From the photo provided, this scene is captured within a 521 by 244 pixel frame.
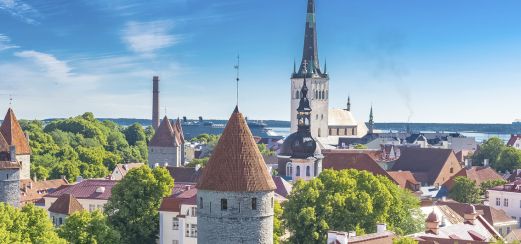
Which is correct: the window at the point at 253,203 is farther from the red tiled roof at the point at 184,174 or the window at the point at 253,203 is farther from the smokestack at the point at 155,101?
the smokestack at the point at 155,101

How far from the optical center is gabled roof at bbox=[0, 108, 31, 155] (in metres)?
59.0

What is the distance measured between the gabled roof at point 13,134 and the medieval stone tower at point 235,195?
3340 cm

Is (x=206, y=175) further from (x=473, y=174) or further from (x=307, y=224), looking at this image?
(x=473, y=174)

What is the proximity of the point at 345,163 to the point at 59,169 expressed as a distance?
32338 millimetres

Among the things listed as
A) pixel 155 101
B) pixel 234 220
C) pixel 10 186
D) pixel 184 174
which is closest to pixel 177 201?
pixel 10 186

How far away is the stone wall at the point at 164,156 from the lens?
90.4 m

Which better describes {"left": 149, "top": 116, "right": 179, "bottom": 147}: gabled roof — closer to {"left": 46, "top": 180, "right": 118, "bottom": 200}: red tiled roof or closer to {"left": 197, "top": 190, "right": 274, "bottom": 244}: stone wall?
{"left": 46, "top": 180, "right": 118, "bottom": 200}: red tiled roof

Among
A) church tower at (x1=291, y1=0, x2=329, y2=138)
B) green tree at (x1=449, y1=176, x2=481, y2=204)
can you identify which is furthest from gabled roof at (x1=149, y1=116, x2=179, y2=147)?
church tower at (x1=291, y1=0, x2=329, y2=138)

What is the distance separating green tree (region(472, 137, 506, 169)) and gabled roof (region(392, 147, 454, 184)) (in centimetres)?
1551

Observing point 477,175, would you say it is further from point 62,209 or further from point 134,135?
point 134,135

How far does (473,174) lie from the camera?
8062 cm

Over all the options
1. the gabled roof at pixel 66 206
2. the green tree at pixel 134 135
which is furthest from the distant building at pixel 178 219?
the green tree at pixel 134 135

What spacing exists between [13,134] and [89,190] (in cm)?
706

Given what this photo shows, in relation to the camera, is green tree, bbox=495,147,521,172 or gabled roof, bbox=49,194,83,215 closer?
gabled roof, bbox=49,194,83,215
